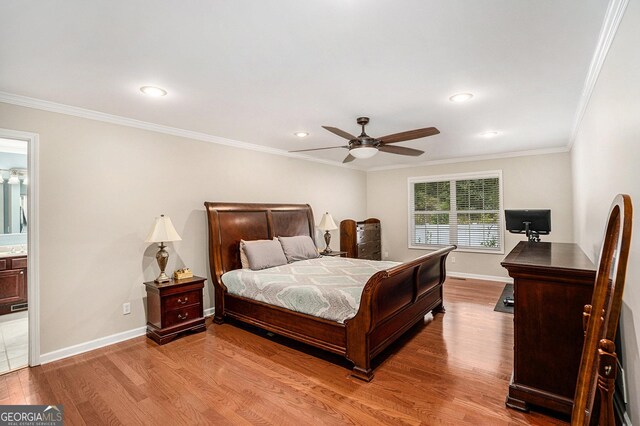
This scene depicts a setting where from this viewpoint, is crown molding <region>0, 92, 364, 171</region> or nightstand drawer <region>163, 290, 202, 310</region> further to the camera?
nightstand drawer <region>163, 290, 202, 310</region>

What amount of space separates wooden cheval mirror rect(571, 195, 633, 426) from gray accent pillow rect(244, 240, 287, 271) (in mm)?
3307

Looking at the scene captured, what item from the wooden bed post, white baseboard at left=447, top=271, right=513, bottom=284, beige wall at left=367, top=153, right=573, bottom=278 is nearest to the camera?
the wooden bed post

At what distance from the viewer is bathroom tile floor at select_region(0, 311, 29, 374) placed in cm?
→ 293

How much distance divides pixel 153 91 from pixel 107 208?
1.45m

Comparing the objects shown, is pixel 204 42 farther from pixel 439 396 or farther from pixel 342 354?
pixel 439 396

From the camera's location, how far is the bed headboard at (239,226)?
4.03 m

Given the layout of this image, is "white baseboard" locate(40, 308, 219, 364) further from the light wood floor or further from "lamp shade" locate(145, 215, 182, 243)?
"lamp shade" locate(145, 215, 182, 243)

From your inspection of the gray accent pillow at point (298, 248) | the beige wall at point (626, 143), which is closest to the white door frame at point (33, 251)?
the gray accent pillow at point (298, 248)

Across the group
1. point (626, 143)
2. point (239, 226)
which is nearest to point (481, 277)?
point (239, 226)

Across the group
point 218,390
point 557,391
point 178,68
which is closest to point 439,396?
point 557,391

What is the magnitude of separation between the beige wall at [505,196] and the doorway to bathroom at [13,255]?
6.24 meters

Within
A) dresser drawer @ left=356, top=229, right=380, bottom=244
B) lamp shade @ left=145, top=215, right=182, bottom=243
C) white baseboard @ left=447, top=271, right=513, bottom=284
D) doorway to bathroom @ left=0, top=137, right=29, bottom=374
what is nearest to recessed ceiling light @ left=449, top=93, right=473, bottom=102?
lamp shade @ left=145, top=215, right=182, bottom=243

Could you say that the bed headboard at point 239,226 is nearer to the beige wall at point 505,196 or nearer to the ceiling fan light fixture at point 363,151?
the ceiling fan light fixture at point 363,151

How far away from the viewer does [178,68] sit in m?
2.33
